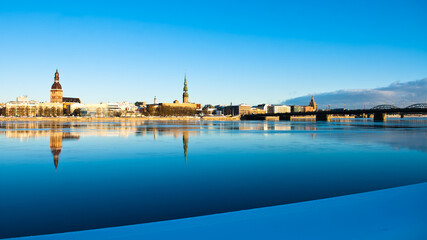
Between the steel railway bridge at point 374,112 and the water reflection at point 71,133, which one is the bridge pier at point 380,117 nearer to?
the steel railway bridge at point 374,112

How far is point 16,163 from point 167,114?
4866 inches

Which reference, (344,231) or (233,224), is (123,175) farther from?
(344,231)

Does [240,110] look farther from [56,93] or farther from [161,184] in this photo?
[161,184]

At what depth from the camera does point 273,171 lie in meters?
9.98

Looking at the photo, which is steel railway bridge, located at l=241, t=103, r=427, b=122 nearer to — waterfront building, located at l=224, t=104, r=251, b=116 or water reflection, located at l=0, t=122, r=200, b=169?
water reflection, located at l=0, t=122, r=200, b=169

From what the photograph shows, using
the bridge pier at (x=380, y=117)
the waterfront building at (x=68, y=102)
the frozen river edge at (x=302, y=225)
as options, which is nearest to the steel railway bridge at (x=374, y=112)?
the bridge pier at (x=380, y=117)

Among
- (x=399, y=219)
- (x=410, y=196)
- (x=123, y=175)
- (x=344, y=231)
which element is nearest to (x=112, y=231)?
(x=344, y=231)

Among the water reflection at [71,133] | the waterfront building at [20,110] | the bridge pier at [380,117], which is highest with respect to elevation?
the waterfront building at [20,110]

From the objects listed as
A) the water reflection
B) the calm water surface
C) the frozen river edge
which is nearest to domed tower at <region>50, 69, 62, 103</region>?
the water reflection

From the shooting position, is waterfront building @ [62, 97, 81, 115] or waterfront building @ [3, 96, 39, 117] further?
waterfront building @ [62, 97, 81, 115]

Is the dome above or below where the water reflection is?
above

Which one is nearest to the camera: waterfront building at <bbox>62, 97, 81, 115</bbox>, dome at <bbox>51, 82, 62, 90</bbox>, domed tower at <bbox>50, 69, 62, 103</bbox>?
waterfront building at <bbox>62, 97, 81, 115</bbox>

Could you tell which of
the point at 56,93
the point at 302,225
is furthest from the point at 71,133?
the point at 56,93

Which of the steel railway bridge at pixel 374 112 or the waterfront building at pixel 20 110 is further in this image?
the waterfront building at pixel 20 110
